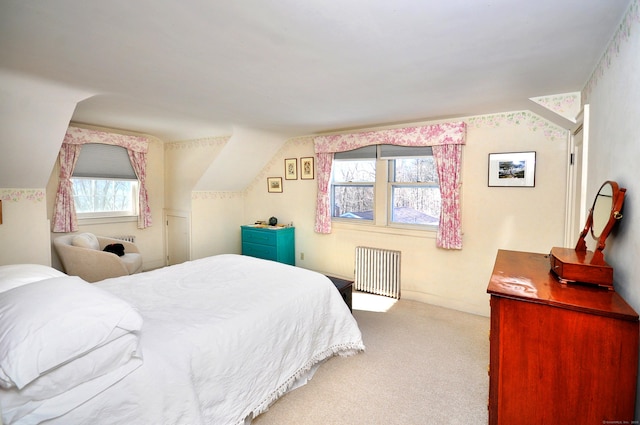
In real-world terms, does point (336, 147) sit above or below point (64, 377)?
above

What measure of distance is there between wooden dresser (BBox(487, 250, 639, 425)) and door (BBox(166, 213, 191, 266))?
14.9 feet

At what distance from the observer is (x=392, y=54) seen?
Answer: 191cm

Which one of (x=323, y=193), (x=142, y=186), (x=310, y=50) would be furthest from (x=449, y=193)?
(x=142, y=186)

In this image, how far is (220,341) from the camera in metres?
1.63

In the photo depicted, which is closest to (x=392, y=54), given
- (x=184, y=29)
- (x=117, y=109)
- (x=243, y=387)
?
(x=184, y=29)

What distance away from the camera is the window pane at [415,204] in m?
3.76

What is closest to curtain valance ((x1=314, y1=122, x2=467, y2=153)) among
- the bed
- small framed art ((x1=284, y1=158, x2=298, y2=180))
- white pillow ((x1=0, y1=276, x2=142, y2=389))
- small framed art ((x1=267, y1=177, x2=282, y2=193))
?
small framed art ((x1=284, y1=158, x2=298, y2=180))

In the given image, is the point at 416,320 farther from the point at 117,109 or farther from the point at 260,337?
the point at 117,109

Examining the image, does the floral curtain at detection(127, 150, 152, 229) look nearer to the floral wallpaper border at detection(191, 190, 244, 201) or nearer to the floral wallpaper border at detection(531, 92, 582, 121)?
the floral wallpaper border at detection(191, 190, 244, 201)

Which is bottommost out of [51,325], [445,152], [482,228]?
[51,325]

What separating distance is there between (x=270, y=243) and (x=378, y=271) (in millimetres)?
1682

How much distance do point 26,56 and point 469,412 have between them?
3601 mm

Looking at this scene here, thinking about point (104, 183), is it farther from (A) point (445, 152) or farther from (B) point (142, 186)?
(A) point (445, 152)

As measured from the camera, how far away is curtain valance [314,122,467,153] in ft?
11.1
